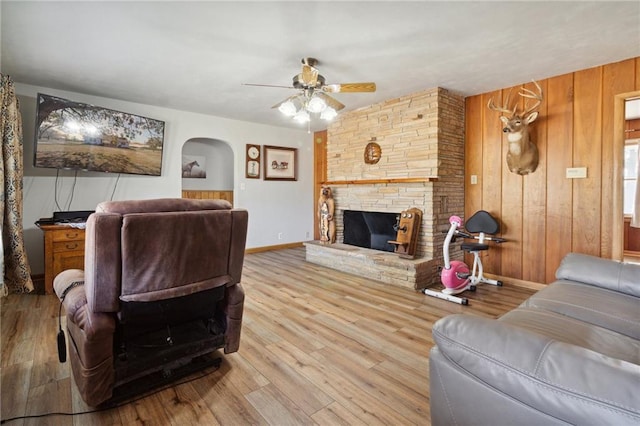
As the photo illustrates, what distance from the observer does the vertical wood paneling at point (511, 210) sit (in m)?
3.77

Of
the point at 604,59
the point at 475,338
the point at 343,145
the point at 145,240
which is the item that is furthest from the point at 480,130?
the point at 145,240

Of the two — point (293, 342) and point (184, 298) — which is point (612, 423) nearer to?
point (184, 298)

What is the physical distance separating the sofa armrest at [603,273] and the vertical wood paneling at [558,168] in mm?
1479

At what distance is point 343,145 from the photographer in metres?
5.07

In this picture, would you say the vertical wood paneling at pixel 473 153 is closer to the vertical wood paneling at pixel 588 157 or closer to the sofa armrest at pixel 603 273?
the vertical wood paneling at pixel 588 157

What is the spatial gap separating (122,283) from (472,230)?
3.76 meters

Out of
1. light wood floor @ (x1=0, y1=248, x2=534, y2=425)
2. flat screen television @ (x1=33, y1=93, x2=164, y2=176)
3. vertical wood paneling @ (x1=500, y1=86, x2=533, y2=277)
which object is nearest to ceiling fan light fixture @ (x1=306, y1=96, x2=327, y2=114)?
light wood floor @ (x1=0, y1=248, x2=534, y2=425)

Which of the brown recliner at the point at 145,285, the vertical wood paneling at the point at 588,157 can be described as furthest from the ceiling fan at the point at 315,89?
the vertical wood paneling at the point at 588,157

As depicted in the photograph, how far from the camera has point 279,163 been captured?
242 inches

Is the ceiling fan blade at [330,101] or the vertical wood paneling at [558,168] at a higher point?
the ceiling fan blade at [330,101]

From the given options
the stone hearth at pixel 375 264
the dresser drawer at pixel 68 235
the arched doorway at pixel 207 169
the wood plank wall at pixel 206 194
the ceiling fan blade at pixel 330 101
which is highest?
the ceiling fan blade at pixel 330 101

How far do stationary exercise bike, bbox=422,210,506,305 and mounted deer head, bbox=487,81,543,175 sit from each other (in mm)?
679

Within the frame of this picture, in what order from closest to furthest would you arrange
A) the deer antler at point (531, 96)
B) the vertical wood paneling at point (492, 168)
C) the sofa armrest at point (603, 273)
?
the sofa armrest at point (603, 273), the deer antler at point (531, 96), the vertical wood paneling at point (492, 168)

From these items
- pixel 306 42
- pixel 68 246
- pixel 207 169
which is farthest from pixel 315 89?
pixel 207 169
